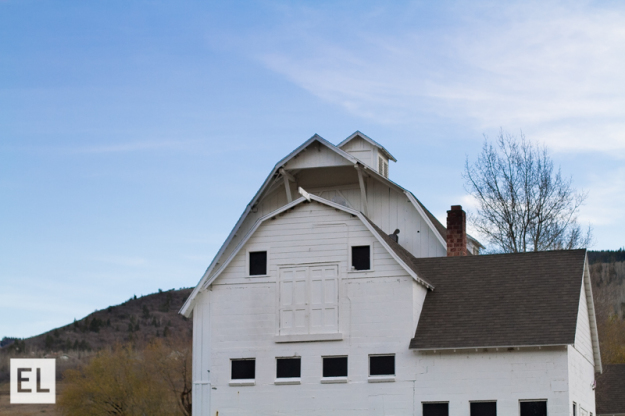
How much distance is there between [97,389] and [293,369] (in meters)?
51.0

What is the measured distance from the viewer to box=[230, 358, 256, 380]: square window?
1310 inches

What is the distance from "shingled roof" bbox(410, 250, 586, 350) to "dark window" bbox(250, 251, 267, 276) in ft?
18.1

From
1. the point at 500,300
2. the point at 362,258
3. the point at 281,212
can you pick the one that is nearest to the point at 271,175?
the point at 281,212

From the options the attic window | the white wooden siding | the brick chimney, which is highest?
the attic window

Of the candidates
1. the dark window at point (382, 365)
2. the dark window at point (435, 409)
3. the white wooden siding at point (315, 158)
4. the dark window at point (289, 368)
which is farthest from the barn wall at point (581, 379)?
the white wooden siding at point (315, 158)

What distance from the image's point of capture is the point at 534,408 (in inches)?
1177

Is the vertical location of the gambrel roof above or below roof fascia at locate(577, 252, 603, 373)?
above

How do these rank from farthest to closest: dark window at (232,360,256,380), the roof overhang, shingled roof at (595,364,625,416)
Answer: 1. shingled roof at (595,364,625,416)
2. dark window at (232,360,256,380)
3. the roof overhang

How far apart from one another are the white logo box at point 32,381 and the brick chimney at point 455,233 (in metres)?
A: 74.0

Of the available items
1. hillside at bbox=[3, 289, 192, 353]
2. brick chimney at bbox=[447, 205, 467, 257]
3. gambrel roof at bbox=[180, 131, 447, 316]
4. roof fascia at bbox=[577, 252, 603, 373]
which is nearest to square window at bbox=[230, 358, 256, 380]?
gambrel roof at bbox=[180, 131, 447, 316]

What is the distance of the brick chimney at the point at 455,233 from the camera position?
123ft

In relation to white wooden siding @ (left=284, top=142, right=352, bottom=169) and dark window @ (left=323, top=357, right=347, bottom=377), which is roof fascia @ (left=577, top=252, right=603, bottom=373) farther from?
white wooden siding @ (left=284, top=142, right=352, bottom=169)

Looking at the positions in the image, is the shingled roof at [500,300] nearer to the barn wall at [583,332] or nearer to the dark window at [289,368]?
the barn wall at [583,332]

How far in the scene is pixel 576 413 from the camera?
31.9m
